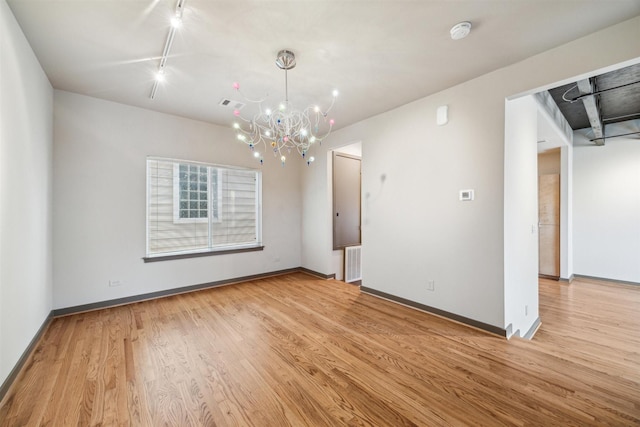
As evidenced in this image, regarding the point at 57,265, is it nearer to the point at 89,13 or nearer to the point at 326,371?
the point at 89,13

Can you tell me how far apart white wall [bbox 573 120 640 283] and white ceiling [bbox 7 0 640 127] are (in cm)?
463

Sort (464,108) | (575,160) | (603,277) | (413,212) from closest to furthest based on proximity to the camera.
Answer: (464,108) < (413,212) < (603,277) < (575,160)

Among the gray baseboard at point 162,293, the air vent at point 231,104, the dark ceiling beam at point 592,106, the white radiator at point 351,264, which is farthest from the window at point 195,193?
the dark ceiling beam at point 592,106

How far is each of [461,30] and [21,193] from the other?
392 cm

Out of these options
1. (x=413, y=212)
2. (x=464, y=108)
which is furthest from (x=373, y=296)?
(x=464, y=108)

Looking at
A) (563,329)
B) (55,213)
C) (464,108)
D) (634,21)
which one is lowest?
(563,329)

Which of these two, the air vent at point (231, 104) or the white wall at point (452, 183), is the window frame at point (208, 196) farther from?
the white wall at point (452, 183)

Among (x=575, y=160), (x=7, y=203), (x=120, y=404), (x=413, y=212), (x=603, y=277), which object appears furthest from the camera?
(x=575, y=160)

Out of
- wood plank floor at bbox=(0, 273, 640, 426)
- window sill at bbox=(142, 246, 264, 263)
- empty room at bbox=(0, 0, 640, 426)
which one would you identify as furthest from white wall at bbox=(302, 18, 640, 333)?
window sill at bbox=(142, 246, 264, 263)

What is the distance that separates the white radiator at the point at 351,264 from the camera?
16.7 ft

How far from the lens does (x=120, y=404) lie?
1.69 meters

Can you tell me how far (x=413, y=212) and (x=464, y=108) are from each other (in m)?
1.36

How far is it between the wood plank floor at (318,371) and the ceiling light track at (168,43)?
2.74m

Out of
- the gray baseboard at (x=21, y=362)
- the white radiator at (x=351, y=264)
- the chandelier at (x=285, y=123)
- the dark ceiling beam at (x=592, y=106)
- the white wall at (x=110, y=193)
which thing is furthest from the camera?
the white radiator at (x=351, y=264)
